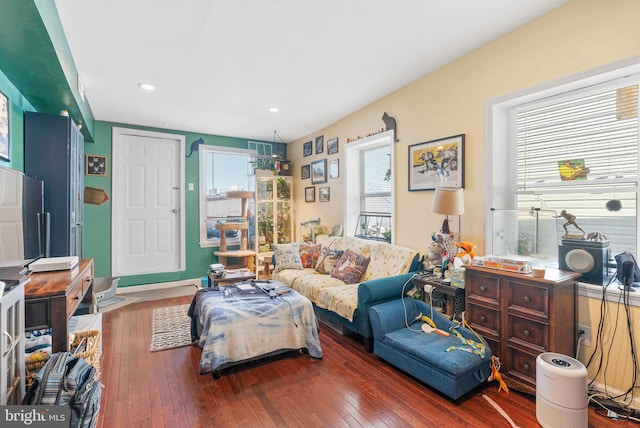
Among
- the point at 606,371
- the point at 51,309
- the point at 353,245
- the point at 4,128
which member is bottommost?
the point at 606,371

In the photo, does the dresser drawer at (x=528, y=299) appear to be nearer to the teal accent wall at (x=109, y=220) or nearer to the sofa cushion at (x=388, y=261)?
the sofa cushion at (x=388, y=261)

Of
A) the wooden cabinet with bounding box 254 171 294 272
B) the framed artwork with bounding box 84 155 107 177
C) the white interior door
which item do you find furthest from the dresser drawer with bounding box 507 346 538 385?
the framed artwork with bounding box 84 155 107 177

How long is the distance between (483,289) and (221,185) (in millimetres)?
4512

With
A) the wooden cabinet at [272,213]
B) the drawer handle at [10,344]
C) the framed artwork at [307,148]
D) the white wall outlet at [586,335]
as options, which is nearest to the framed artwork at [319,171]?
the framed artwork at [307,148]

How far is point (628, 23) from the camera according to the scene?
6.05 feet

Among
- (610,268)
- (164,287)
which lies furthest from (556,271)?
(164,287)

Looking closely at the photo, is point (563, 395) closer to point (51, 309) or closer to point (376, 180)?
point (51, 309)

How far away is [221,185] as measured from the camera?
5.51 m

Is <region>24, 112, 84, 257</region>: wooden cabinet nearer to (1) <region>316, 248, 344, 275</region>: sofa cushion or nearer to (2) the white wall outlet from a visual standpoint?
(1) <region>316, 248, 344, 275</region>: sofa cushion

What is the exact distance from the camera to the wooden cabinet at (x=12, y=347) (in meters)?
1.16

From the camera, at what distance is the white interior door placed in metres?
4.71

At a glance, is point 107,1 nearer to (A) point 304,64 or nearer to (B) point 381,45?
(A) point 304,64

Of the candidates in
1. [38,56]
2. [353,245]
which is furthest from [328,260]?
[38,56]

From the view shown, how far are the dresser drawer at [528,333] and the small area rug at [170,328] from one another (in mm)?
2677
